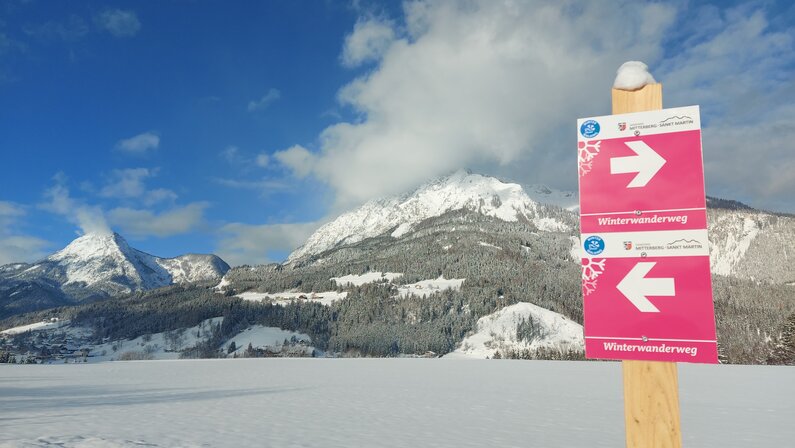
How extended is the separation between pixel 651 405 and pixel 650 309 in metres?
0.86

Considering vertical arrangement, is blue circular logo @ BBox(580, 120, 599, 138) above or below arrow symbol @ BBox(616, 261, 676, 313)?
above

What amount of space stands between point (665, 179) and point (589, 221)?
72 cm

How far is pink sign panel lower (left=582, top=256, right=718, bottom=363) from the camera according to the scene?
12.3ft

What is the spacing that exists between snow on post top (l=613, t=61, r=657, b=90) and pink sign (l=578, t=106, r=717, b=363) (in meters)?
0.33

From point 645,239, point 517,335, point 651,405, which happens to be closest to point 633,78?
point 645,239

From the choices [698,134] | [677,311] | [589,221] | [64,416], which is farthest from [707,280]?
[64,416]

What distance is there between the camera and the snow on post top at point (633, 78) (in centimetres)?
425

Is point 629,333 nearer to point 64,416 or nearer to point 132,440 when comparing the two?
point 132,440

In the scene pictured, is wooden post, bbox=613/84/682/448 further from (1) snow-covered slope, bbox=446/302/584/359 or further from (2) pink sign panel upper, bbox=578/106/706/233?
(1) snow-covered slope, bbox=446/302/584/359

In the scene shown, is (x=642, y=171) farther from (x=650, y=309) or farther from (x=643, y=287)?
(x=650, y=309)

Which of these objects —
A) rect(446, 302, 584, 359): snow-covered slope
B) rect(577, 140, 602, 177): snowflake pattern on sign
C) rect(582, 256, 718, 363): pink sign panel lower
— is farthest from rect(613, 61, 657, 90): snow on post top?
rect(446, 302, 584, 359): snow-covered slope

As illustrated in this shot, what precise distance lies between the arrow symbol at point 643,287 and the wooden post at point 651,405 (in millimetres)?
541

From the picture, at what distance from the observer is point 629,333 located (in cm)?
398

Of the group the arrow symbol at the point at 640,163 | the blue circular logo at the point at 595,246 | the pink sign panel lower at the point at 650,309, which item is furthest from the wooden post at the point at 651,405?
the arrow symbol at the point at 640,163
